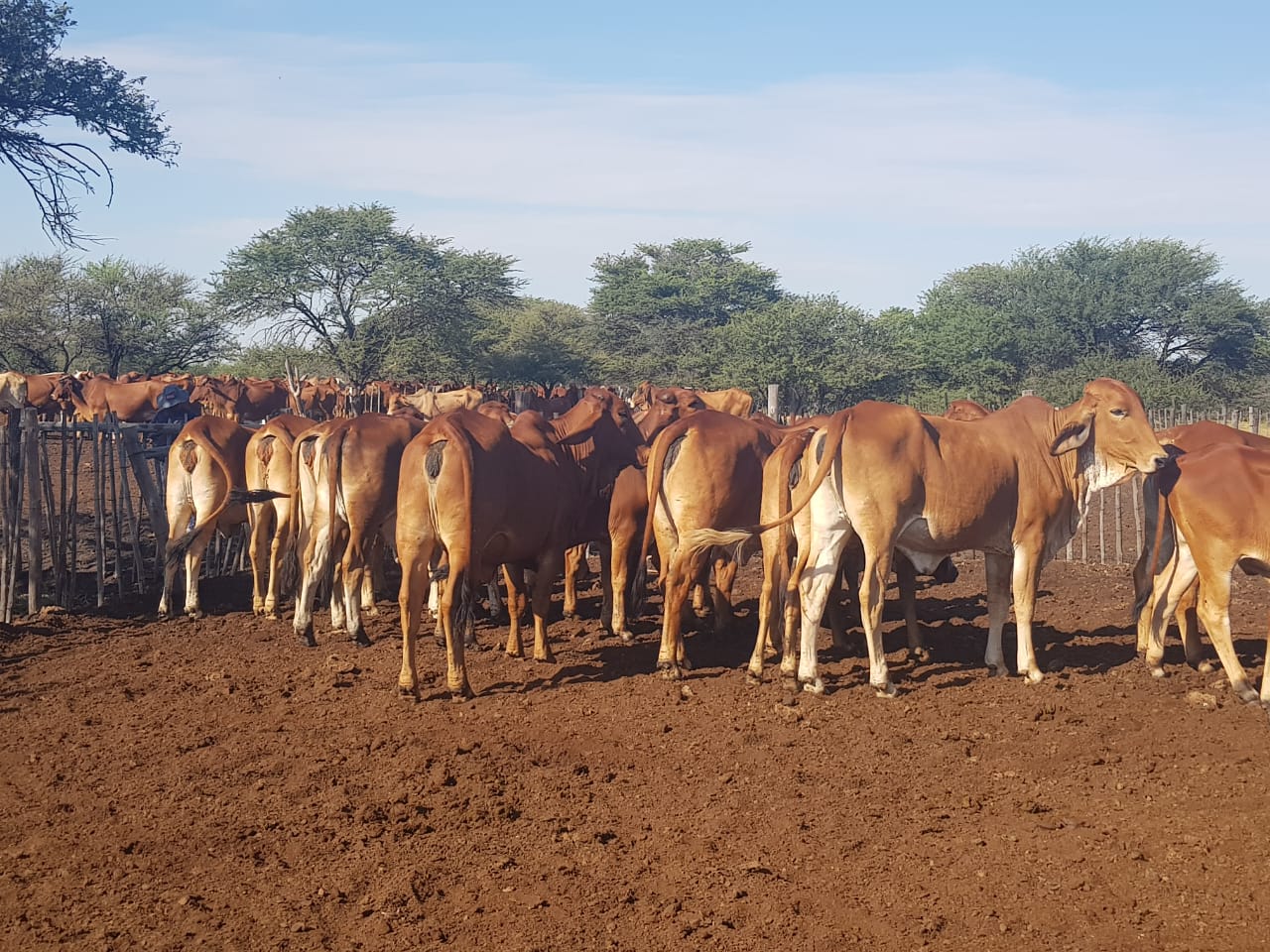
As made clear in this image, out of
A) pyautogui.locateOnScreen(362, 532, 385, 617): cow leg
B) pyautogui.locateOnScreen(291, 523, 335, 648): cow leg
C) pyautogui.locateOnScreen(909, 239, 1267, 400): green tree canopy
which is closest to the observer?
pyautogui.locateOnScreen(291, 523, 335, 648): cow leg

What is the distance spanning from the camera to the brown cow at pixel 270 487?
444 inches

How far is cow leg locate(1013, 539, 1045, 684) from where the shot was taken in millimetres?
8836

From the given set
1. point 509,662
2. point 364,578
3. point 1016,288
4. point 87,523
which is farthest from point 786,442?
point 1016,288

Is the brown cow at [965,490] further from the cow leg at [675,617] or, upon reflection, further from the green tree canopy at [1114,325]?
the green tree canopy at [1114,325]

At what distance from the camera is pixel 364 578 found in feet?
37.3

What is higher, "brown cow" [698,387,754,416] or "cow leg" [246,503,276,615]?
"brown cow" [698,387,754,416]

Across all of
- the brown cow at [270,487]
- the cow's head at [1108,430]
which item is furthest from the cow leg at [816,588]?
the brown cow at [270,487]

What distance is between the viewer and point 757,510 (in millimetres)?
9828

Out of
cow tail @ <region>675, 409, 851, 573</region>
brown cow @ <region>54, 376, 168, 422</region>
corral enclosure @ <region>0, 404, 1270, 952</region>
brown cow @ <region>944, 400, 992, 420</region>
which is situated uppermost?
brown cow @ <region>54, 376, 168, 422</region>

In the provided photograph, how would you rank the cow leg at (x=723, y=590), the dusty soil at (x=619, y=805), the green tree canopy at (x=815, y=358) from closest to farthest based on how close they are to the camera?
the dusty soil at (x=619, y=805), the cow leg at (x=723, y=590), the green tree canopy at (x=815, y=358)

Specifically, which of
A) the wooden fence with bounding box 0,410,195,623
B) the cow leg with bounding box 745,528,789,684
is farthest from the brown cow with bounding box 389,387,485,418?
the cow leg with bounding box 745,528,789,684

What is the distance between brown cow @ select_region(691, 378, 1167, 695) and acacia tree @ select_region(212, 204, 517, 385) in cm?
3369

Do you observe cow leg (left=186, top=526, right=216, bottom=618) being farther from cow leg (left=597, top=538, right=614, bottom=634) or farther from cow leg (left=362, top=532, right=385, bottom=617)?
cow leg (left=597, top=538, right=614, bottom=634)

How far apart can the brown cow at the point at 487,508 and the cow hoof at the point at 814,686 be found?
2.10 metres
